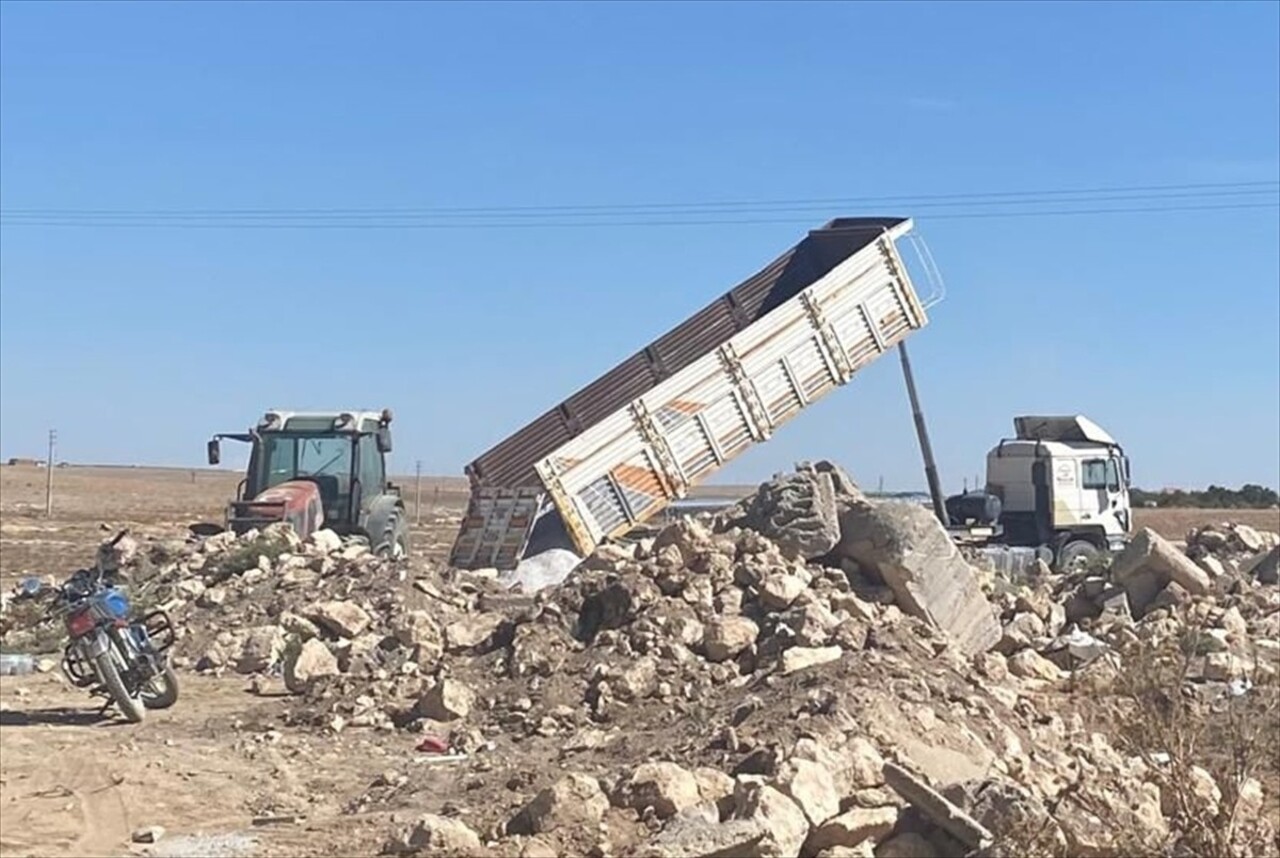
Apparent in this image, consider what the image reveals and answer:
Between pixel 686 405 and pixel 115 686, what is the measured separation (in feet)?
30.0

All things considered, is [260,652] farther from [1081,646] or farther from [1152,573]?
[1152,573]

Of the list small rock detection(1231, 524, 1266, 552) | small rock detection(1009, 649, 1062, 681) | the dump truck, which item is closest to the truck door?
the dump truck

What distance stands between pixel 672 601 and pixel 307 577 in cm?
523

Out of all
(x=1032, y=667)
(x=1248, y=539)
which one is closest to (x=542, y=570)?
(x=1032, y=667)

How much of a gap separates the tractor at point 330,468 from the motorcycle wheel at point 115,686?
7763 millimetres

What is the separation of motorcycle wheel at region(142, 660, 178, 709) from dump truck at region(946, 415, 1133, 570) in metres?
15.2

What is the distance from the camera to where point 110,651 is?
11.2m

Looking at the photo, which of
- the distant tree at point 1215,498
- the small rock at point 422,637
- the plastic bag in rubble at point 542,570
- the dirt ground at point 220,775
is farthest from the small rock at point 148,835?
the distant tree at point 1215,498

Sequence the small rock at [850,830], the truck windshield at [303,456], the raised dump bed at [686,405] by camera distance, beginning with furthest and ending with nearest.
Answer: the truck windshield at [303,456] → the raised dump bed at [686,405] → the small rock at [850,830]

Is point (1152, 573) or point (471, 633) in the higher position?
point (1152, 573)

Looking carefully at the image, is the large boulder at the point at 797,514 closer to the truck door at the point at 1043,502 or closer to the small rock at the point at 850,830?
the small rock at the point at 850,830

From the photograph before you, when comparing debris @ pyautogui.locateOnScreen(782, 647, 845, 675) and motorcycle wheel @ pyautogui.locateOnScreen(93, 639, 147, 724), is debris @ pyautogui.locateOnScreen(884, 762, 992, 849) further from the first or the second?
motorcycle wheel @ pyautogui.locateOnScreen(93, 639, 147, 724)

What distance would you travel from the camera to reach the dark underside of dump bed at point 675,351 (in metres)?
20.4

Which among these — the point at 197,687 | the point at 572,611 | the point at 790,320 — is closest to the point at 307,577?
the point at 197,687
